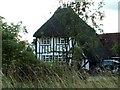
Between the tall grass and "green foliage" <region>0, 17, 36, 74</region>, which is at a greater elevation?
"green foliage" <region>0, 17, 36, 74</region>

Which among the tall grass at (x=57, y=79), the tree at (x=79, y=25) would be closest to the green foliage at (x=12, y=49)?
the tall grass at (x=57, y=79)

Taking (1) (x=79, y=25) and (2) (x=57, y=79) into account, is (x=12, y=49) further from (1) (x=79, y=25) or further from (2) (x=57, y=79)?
(1) (x=79, y=25)

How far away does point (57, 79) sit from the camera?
6.06 meters

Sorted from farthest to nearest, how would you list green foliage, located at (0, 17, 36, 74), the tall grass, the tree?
the tree, green foliage, located at (0, 17, 36, 74), the tall grass

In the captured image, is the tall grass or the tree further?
the tree

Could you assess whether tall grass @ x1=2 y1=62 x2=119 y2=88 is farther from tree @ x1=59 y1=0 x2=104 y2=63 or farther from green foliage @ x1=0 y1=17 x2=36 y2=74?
tree @ x1=59 y1=0 x2=104 y2=63

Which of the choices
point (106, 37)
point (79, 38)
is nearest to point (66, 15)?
point (79, 38)

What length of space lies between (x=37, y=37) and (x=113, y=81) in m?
28.1

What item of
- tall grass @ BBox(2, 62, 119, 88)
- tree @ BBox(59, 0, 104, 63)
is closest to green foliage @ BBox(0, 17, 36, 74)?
tall grass @ BBox(2, 62, 119, 88)

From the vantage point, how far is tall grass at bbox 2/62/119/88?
6.02 meters

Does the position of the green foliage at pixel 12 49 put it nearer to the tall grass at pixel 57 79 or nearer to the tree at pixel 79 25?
the tall grass at pixel 57 79

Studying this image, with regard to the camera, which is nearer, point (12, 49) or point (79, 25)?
point (12, 49)

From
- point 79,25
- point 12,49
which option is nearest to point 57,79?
point 12,49

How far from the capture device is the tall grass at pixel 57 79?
6.02 metres
